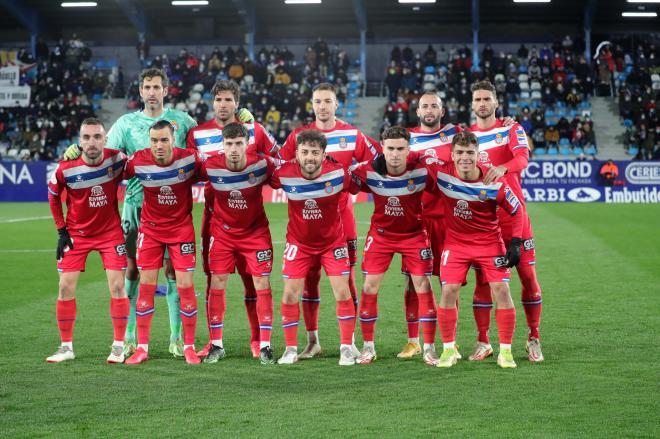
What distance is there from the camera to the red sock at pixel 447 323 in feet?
23.1

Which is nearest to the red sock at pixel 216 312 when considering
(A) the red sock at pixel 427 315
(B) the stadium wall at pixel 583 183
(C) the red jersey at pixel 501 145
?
(A) the red sock at pixel 427 315

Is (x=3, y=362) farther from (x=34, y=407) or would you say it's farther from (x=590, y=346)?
(x=590, y=346)

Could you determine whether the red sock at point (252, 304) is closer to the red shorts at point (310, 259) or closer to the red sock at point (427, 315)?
the red shorts at point (310, 259)

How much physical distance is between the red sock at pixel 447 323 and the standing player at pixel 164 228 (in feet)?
6.43

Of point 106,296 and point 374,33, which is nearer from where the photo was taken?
point 106,296

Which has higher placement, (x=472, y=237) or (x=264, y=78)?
(x=264, y=78)

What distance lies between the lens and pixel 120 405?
5.74 m

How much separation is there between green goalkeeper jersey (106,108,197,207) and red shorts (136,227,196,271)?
56 centimetres

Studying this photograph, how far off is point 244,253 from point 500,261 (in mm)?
2020

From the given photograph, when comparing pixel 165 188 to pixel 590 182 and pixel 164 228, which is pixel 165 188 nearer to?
pixel 164 228

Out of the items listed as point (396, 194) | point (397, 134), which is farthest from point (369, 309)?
point (397, 134)

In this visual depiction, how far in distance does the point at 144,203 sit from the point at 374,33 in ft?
107

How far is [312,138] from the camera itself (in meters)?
7.05

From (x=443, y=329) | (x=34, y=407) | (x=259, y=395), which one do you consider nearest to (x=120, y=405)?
Result: (x=34, y=407)
